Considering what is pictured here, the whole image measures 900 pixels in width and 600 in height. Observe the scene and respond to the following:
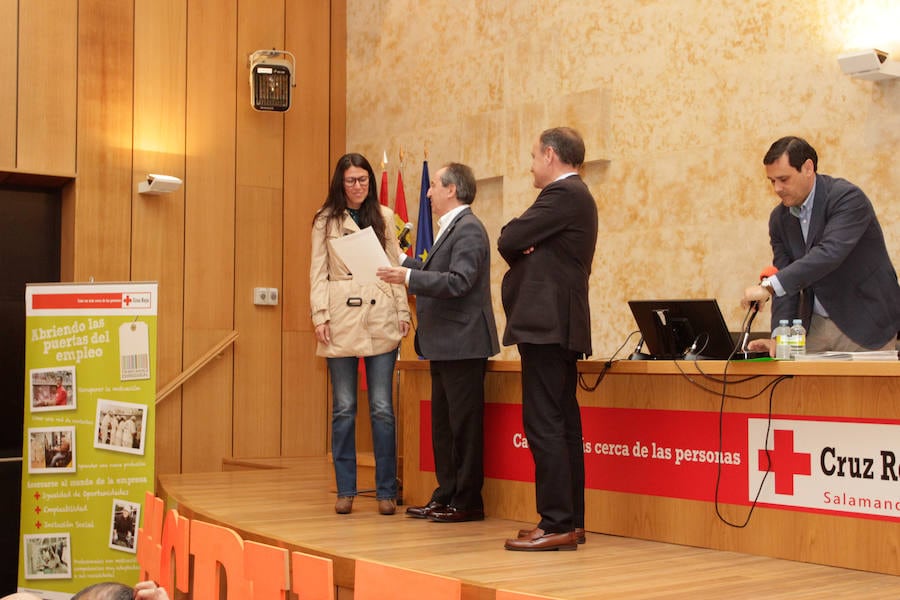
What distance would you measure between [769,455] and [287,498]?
244 cm

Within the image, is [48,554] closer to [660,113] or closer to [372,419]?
[372,419]

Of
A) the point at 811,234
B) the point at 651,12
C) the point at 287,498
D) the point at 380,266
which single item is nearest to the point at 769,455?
the point at 811,234

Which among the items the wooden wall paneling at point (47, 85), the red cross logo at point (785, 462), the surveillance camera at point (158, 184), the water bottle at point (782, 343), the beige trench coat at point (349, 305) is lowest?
the red cross logo at point (785, 462)

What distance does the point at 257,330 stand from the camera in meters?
7.10

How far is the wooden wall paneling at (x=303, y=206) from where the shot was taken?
7227 millimetres

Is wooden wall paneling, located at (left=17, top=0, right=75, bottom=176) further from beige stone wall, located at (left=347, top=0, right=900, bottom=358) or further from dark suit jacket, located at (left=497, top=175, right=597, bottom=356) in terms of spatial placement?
dark suit jacket, located at (left=497, top=175, right=597, bottom=356)

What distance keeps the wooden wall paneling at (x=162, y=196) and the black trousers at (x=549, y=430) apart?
13.0 feet

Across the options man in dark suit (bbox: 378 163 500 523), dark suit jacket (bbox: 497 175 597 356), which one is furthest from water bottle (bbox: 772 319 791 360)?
man in dark suit (bbox: 378 163 500 523)

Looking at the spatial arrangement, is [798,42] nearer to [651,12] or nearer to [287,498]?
[651,12]

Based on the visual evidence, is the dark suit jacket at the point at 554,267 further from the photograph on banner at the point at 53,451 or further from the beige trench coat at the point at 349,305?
the photograph on banner at the point at 53,451

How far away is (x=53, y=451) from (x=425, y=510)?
214cm

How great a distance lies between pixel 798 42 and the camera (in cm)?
488

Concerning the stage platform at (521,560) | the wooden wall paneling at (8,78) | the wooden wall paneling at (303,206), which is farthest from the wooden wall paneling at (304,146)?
the stage platform at (521,560)

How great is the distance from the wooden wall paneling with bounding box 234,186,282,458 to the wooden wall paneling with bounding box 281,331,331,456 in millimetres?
63
